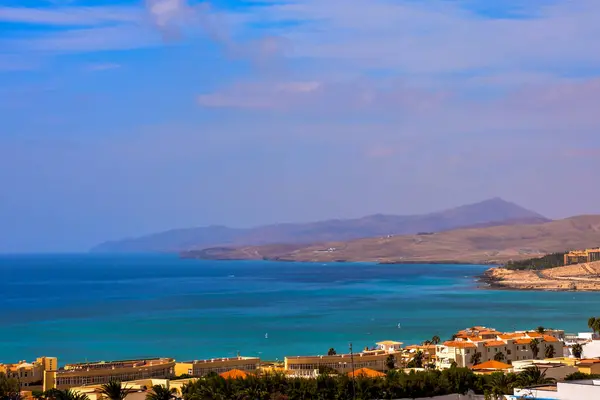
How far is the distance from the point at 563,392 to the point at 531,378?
2450 mm

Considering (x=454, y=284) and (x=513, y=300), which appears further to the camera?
(x=454, y=284)

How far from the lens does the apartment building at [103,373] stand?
117ft

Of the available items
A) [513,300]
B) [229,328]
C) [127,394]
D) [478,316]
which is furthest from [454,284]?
[127,394]

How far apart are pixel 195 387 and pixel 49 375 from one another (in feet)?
27.0

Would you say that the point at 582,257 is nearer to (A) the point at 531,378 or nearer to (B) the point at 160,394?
(A) the point at 531,378

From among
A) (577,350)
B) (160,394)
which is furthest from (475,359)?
(160,394)

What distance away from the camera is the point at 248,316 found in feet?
287

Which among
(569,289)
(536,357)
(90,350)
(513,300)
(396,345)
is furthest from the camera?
(569,289)

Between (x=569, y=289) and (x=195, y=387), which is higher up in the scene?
(x=569, y=289)

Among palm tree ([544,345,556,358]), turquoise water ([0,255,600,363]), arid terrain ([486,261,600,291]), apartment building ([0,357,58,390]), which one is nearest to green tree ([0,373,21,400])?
apartment building ([0,357,58,390])

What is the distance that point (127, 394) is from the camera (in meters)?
30.5

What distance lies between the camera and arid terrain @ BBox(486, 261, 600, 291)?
137m

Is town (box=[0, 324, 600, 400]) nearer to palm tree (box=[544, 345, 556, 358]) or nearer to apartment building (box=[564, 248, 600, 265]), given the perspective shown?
palm tree (box=[544, 345, 556, 358])

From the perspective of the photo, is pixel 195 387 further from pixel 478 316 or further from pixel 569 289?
pixel 569 289
